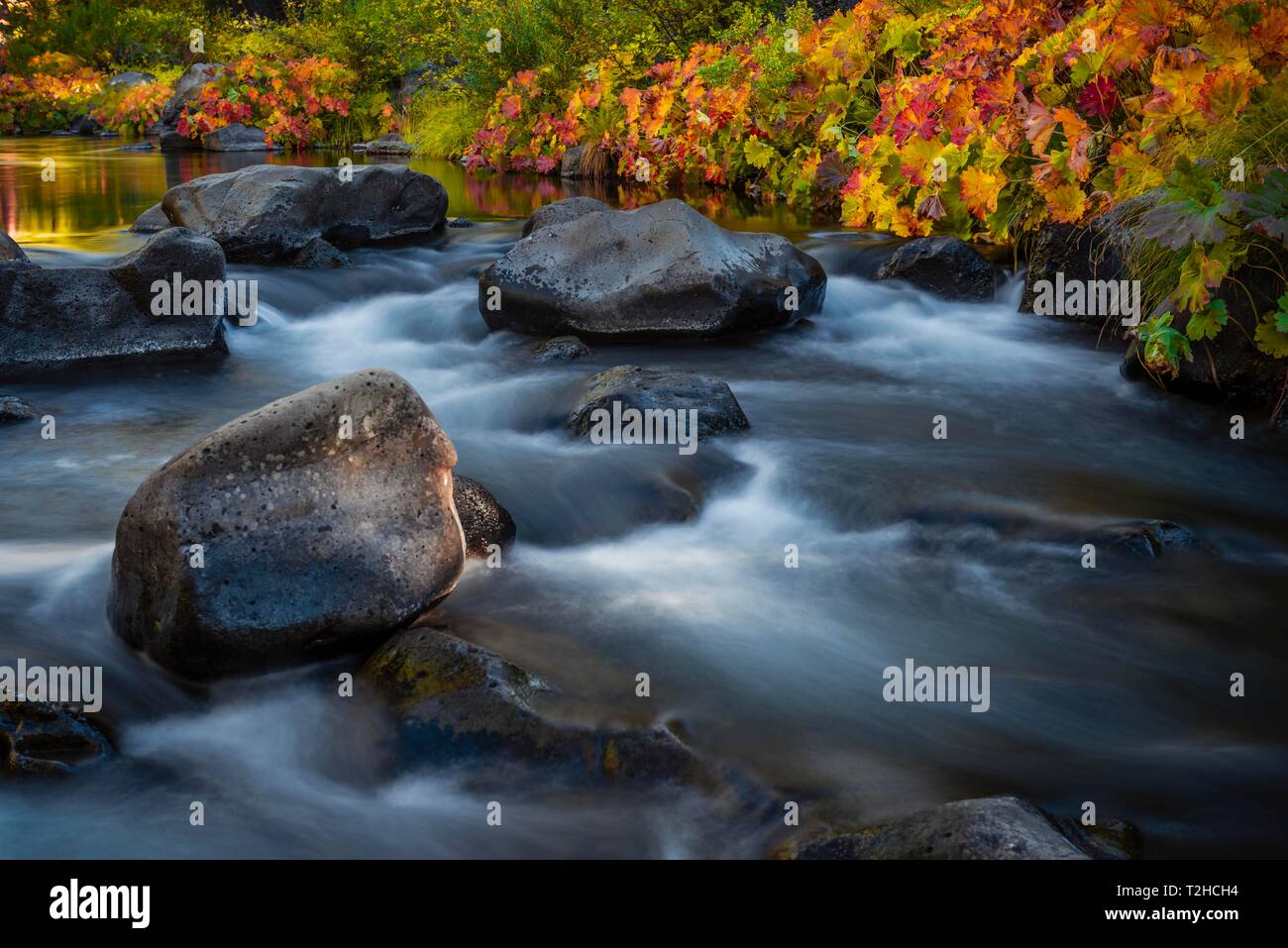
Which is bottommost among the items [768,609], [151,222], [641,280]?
[768,609]

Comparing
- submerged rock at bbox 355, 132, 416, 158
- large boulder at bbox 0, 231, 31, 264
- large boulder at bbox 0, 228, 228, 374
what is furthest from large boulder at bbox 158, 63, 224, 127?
large boulder at bbox 0, 228, 228, 374

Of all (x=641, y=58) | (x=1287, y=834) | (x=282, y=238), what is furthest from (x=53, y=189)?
(x=1287, y=834)

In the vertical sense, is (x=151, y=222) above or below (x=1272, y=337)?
below

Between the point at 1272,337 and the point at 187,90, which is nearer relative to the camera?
the point at 1272,337

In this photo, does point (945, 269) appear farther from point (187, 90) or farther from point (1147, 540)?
point (187, 90)

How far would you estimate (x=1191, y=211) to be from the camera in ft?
17.9

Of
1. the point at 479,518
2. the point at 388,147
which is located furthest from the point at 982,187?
the point at 388,147

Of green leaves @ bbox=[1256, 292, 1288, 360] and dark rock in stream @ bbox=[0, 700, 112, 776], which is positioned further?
green leaves @ bbox=[1256, 292, 1288, 360]

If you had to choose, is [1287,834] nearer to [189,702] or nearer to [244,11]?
[189,702]

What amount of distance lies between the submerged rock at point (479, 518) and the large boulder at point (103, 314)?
3355 mm

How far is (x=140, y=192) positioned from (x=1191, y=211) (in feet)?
41.6

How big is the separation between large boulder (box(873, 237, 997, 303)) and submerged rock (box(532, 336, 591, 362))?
278 centimetres

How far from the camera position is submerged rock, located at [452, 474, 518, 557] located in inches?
179

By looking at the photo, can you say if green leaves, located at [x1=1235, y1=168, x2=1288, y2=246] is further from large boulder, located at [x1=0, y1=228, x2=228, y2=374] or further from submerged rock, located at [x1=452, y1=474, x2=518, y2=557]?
large boulder, located at [x1=0, y1=228, x2=228, y2=374]
